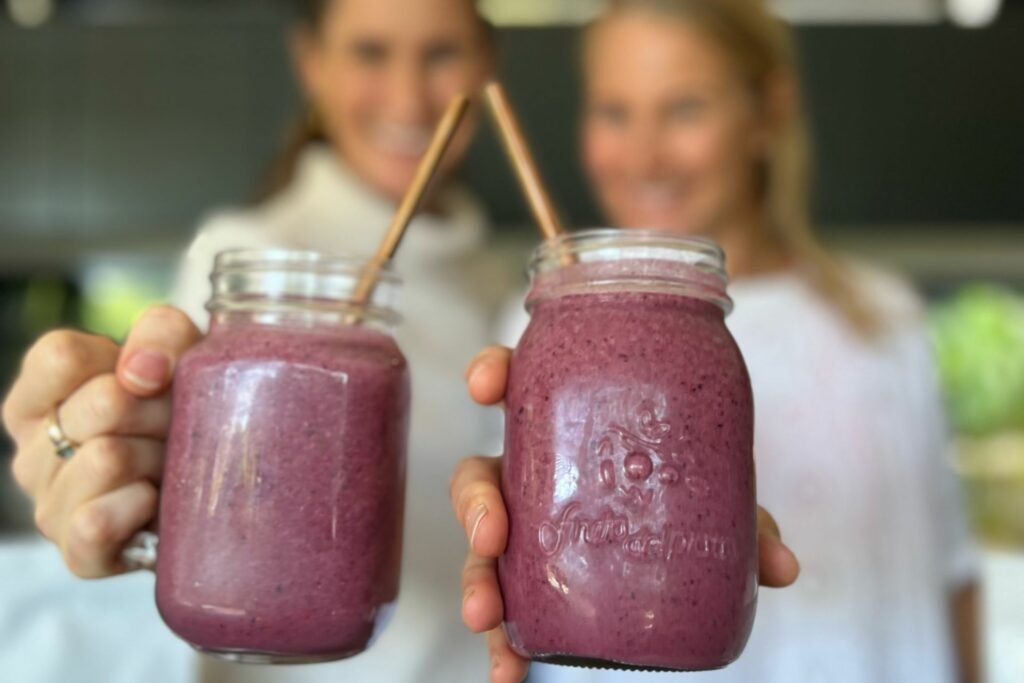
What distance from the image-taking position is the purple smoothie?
17.8 inches

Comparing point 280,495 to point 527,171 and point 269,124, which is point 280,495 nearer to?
point 527,171

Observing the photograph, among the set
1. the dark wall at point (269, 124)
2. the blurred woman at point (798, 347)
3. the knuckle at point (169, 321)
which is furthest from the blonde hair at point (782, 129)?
the dark wall at point (269, 124)

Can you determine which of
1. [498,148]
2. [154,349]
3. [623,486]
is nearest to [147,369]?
[154,349]

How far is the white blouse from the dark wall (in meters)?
1.02

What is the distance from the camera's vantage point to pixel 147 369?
1.62 feet

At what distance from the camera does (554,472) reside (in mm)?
425

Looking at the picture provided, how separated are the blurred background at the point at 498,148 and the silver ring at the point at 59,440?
128 centimetres

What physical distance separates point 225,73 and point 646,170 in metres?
1.38

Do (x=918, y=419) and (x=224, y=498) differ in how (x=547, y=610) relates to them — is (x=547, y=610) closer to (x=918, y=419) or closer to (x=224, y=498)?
(x=224, y=498)

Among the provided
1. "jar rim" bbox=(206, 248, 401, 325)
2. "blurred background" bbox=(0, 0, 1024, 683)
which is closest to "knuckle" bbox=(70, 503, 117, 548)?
"jar rim" bbox=(206, 248, 401, 325)

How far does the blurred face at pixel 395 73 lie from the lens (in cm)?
88

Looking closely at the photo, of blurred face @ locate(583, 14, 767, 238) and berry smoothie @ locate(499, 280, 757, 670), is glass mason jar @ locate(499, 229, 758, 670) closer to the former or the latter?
berry smoothie @ locate(499, 280, 757, 670)

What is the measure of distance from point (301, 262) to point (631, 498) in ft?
0.68

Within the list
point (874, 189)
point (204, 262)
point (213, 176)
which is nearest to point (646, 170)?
point (204, 262)
